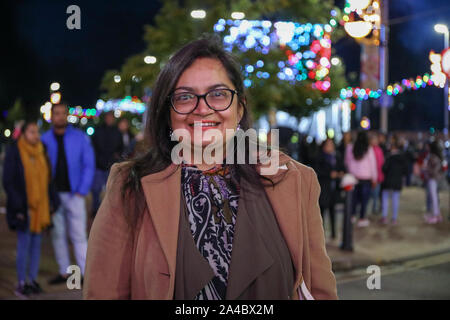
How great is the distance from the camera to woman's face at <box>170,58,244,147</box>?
2.09 metres

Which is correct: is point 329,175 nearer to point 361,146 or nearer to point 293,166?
point 361,146

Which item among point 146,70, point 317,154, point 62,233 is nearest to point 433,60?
point 317,154

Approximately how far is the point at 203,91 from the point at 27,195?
4425 mm

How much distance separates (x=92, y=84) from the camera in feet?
97.3

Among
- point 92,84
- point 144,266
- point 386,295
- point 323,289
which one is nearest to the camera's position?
point 144,266

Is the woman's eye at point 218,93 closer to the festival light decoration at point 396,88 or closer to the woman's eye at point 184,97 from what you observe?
the woman's eye at point 184,97

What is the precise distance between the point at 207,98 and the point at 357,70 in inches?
1825

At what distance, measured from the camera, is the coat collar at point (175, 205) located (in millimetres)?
1899

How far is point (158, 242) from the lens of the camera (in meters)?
1.92

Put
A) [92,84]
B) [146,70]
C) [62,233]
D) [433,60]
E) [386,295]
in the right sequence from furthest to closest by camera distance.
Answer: [92,84]
[146,70]
[433,60]
[62,233]
[386,295]

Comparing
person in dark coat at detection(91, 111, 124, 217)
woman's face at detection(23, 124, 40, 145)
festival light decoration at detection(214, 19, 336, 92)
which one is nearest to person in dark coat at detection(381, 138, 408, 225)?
festival light decoration at detection(214, 19, 336, 92)

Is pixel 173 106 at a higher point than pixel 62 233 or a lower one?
higher

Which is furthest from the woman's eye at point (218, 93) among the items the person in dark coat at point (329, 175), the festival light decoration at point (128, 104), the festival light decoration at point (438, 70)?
the festival light decoration at point (438, 70)

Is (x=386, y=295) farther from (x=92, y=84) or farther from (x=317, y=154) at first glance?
(x=92, y=84)
